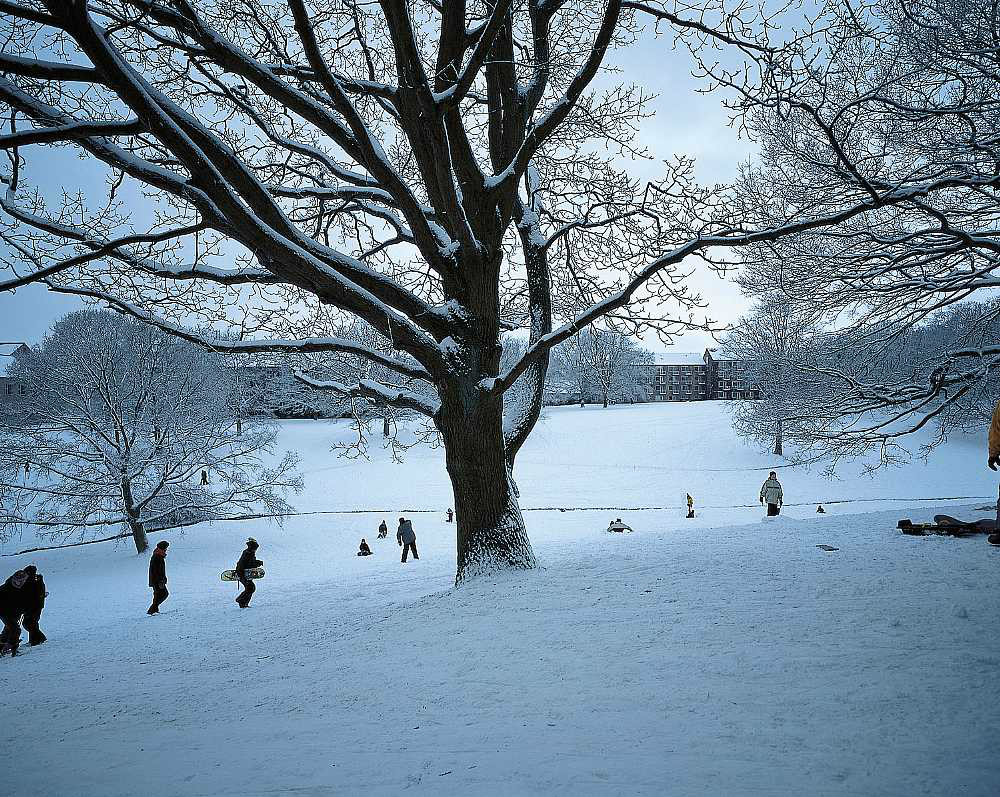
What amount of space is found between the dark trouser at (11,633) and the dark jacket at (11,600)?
40 millimetres

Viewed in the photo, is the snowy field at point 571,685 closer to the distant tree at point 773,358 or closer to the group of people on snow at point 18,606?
the group of people on snow at point 18,606

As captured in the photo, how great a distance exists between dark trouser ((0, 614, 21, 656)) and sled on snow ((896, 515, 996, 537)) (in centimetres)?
1316

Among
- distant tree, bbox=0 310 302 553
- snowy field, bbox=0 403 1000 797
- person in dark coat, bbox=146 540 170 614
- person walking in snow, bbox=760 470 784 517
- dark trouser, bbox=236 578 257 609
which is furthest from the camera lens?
distant tree, bbox=0 310 302 553

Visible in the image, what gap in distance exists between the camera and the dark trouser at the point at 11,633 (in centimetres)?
685

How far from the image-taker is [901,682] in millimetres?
2799

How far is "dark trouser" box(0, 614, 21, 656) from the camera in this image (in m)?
6.85

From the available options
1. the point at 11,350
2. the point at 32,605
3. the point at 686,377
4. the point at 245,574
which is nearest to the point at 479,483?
the point at 245,574

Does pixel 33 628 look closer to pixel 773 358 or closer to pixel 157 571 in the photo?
pixel 157 571

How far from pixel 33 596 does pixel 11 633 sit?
64 centimetres

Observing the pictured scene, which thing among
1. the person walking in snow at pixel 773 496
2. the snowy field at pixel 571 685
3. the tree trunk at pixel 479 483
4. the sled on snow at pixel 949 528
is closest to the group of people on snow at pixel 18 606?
the snowy field at pixel 571 685

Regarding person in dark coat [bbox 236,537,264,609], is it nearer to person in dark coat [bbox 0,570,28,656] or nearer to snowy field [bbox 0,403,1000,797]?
snowy field [bbox 0,403,1000,797]

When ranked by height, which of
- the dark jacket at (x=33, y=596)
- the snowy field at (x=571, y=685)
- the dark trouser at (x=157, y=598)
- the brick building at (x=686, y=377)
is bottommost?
the dark trouser at (x=157, y=598)

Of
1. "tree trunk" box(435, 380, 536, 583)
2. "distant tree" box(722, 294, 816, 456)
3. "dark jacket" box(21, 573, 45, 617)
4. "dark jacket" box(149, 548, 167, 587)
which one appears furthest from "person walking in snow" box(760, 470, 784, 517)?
"dark jacket" box(21, 573, 45, 617)

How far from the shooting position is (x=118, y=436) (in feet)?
58.4
